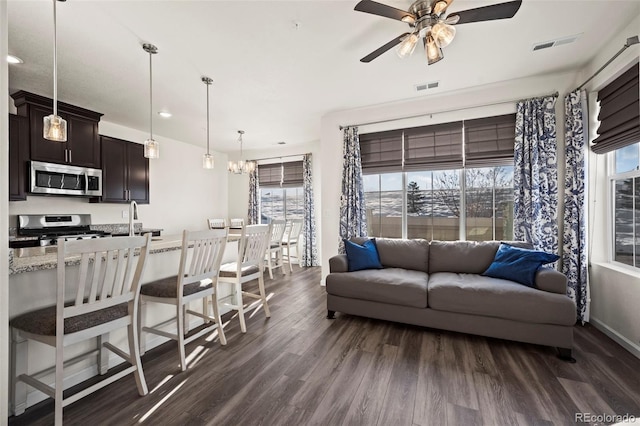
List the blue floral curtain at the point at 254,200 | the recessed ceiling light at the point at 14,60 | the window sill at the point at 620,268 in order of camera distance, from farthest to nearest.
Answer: the blue floral curtain at the point at 254,200, the recessed ceiling light at the point at 14,60, the window sill at the point at 620,268

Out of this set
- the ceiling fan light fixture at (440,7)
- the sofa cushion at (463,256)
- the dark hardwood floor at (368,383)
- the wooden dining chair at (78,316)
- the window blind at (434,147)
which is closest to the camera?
the wooden dining chair at (78,316)

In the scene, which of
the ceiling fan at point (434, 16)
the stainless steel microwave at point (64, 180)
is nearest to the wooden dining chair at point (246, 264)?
the ceiling fan at point (434, 16)

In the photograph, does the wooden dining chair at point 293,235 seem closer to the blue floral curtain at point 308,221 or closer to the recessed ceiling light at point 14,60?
the blue floral curtain at point 308,221

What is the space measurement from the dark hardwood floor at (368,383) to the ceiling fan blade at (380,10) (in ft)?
8.50

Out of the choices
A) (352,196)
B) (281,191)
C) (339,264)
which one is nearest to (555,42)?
(352,196)

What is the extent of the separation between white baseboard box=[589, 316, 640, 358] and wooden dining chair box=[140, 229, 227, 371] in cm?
354

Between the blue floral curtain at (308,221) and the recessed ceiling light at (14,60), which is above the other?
the recessed ceiling light at (14,60)

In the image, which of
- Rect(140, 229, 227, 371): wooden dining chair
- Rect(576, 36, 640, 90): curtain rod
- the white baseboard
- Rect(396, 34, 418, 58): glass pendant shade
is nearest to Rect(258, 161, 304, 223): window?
Rect(140, 229, 227, 371): wooden dining chair

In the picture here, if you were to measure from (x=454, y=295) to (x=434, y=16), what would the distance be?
7.70 ft

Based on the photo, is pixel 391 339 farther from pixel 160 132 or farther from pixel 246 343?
pixel 160 132

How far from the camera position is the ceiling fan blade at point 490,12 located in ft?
5.34

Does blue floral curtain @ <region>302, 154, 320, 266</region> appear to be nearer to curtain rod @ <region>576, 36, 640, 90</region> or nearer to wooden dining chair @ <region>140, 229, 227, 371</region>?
wooden dining chair @ <region>140, 229, 227, 371</region>

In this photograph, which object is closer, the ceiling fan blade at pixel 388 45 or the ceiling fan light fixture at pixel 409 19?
the ceiling fan light fixture at pixel 409 19

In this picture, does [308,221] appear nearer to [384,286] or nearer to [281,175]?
[281,175]
